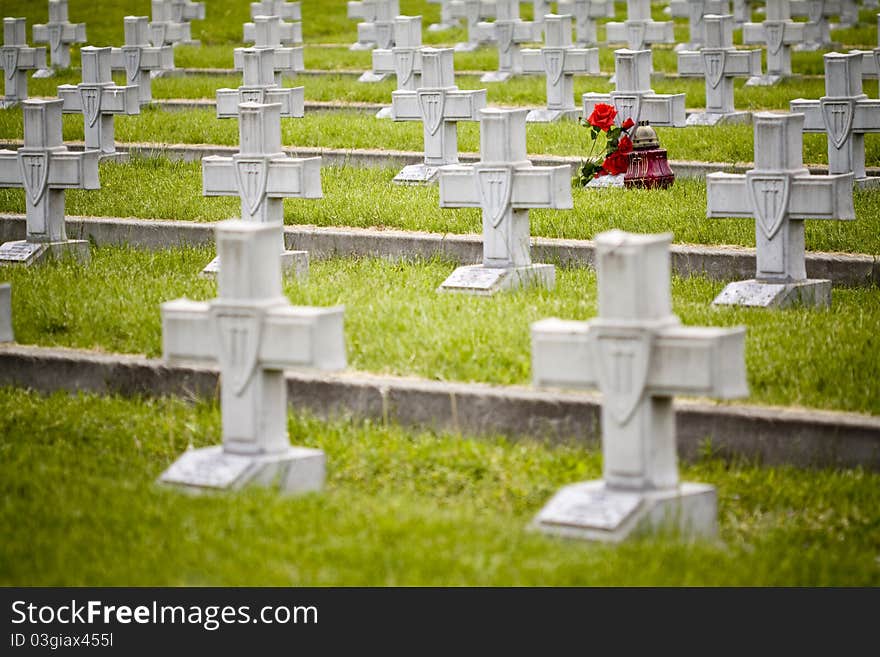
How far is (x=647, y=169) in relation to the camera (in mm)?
13797

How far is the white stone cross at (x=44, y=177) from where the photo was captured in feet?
38.6

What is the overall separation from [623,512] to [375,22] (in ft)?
68.3

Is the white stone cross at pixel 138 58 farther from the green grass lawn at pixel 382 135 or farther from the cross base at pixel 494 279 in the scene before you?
the cross base at pixel 494 279

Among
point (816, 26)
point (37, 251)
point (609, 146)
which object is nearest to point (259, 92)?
point (609, 146)

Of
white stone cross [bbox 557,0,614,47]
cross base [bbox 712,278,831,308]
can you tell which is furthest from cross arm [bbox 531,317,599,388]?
white stone cross [bbox 557,0,614,47]

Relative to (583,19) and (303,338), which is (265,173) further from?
(583,19)

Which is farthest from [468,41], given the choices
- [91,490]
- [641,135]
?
[91,490]

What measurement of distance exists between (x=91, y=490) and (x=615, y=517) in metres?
2.08

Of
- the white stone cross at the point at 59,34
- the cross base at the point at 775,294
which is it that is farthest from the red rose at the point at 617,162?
the white stone cross at the point at 59,34

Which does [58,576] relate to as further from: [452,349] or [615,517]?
[452,349]

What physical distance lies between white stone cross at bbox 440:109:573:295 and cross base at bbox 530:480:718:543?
3858 millimetres

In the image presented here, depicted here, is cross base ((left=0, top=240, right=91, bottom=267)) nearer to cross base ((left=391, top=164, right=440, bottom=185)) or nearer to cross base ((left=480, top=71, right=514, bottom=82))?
cross base ((left=391, top=164, right=440, bottom=185))

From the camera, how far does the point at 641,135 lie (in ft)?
45.9

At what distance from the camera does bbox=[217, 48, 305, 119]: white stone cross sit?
15.7 metres
